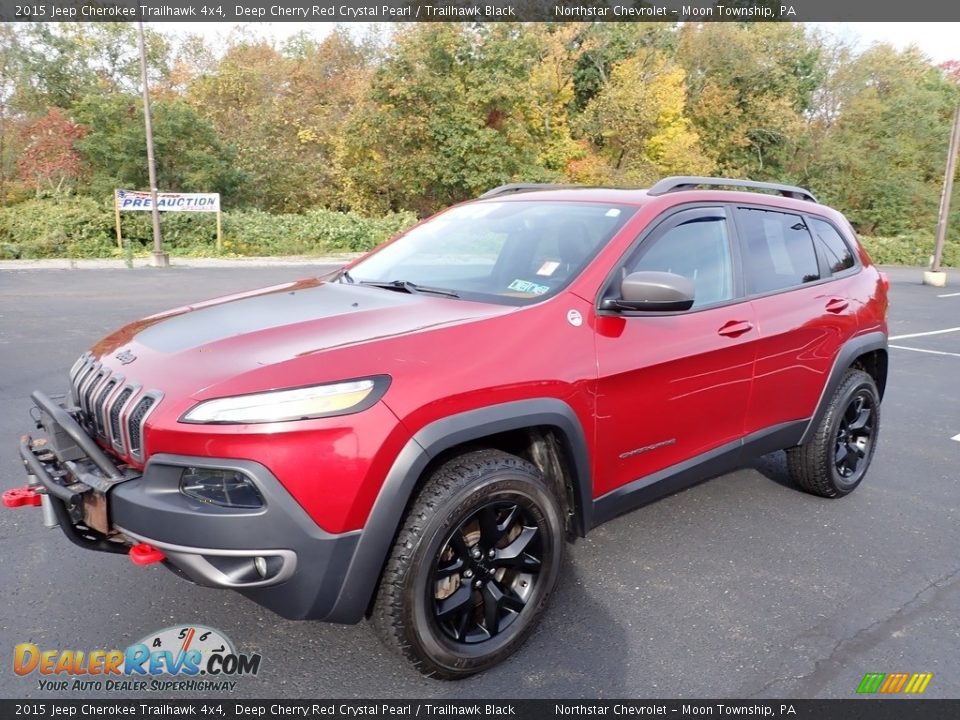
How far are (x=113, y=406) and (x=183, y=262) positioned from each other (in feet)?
67.4

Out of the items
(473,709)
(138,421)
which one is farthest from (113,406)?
(473,709)

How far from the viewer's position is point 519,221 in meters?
3.61

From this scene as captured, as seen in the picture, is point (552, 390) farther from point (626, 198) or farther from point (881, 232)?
point (881, 232)

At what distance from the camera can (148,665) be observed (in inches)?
106

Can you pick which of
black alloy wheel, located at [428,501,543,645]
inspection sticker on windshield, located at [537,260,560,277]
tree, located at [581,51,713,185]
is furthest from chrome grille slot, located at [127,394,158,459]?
tree, located at [581,51,713,185]

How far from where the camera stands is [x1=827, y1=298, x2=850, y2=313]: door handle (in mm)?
4141

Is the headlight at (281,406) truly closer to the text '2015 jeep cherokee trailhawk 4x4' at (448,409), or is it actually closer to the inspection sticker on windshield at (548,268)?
the text '2015 jeep cherokee trailhawk 4x4' at (448,409)

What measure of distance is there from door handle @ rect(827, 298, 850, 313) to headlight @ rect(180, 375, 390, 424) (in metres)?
2.99

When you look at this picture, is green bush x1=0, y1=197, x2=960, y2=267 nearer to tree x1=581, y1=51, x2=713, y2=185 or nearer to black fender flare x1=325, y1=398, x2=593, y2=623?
tree x1=581, y1=51, x2=713, y2=185

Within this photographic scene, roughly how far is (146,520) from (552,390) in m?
1.40

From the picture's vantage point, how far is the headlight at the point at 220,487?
2.18m

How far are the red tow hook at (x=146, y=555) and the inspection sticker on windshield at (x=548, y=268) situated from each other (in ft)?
5.88

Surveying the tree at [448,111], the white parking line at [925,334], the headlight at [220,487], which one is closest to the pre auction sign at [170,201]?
the tree at [448,111]

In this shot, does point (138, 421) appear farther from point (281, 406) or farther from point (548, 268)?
point (548, 268)
